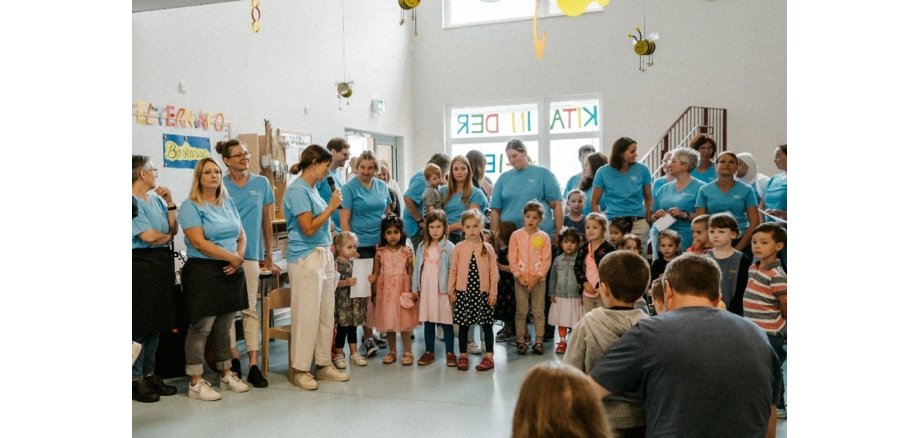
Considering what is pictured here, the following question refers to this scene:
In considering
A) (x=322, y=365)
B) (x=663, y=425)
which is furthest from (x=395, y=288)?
(x=663, y=425)

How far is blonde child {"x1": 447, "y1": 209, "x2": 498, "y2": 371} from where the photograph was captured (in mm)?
4707

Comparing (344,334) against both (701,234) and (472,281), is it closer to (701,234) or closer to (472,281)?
(472,281)

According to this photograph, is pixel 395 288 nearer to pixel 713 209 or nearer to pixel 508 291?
pixel 508 291

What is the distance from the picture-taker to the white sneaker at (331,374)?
14.6ft

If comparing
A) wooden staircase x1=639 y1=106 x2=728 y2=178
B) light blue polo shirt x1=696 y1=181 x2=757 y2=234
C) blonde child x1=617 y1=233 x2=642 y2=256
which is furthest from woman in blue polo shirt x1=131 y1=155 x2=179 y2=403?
wooden staircase x1=639 y1=106 x2=728 y2=178

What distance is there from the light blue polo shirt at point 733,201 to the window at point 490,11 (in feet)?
21.8

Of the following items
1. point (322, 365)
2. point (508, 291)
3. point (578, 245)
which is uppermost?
point (578, 245)

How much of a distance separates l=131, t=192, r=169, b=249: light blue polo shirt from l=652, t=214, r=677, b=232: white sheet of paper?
10.1 feet

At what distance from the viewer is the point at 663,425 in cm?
184

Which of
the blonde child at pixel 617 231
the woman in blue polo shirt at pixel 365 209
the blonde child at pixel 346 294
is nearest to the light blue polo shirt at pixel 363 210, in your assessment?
the woman in blue polo shirt at pixel 365 209

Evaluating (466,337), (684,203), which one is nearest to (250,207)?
(466,337)

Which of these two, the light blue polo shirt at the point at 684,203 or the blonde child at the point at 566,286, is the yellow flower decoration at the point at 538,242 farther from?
the light blue polo shirt at the point at 684,203
